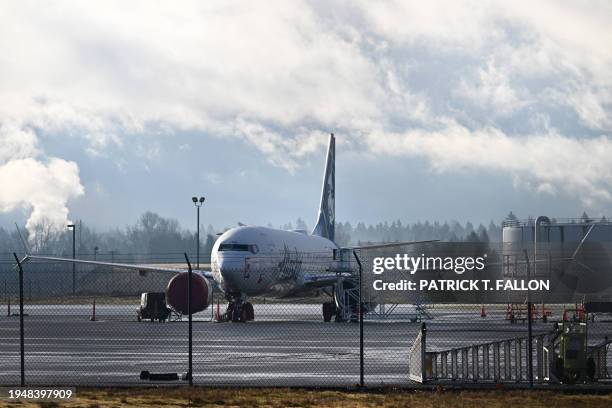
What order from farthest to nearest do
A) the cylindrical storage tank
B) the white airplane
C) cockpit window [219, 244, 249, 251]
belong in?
the cylindrical storage tank < cockpit window [219, 244, 249, 251] < the white airplane

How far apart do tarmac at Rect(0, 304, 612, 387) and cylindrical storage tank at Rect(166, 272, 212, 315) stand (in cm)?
246

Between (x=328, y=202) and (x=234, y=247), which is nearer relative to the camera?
(x=234, y=247)

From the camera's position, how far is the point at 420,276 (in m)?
73.0

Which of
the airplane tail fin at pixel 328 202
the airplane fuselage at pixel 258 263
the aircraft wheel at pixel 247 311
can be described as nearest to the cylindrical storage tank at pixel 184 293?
the airplane fuselage at pixel 258 263

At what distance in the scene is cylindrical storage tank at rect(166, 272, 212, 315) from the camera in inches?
2266

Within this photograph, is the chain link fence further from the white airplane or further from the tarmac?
the white airplane

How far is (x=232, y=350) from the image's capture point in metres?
34.8

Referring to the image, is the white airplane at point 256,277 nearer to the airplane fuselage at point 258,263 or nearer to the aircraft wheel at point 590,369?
the airplane fuselage at point 258,263

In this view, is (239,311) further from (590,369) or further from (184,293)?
(590,369)

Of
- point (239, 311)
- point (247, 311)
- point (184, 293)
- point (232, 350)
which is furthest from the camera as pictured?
point (184, 293)

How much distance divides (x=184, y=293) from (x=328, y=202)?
28.2m

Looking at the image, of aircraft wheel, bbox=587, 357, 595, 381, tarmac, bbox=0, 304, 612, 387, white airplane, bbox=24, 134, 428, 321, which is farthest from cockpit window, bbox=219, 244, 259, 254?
aircraft wheel, bbox=587, 357, 595, 381

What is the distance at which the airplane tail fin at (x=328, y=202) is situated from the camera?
82938 millimetres

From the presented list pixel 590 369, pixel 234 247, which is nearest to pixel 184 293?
pixel 234 247
